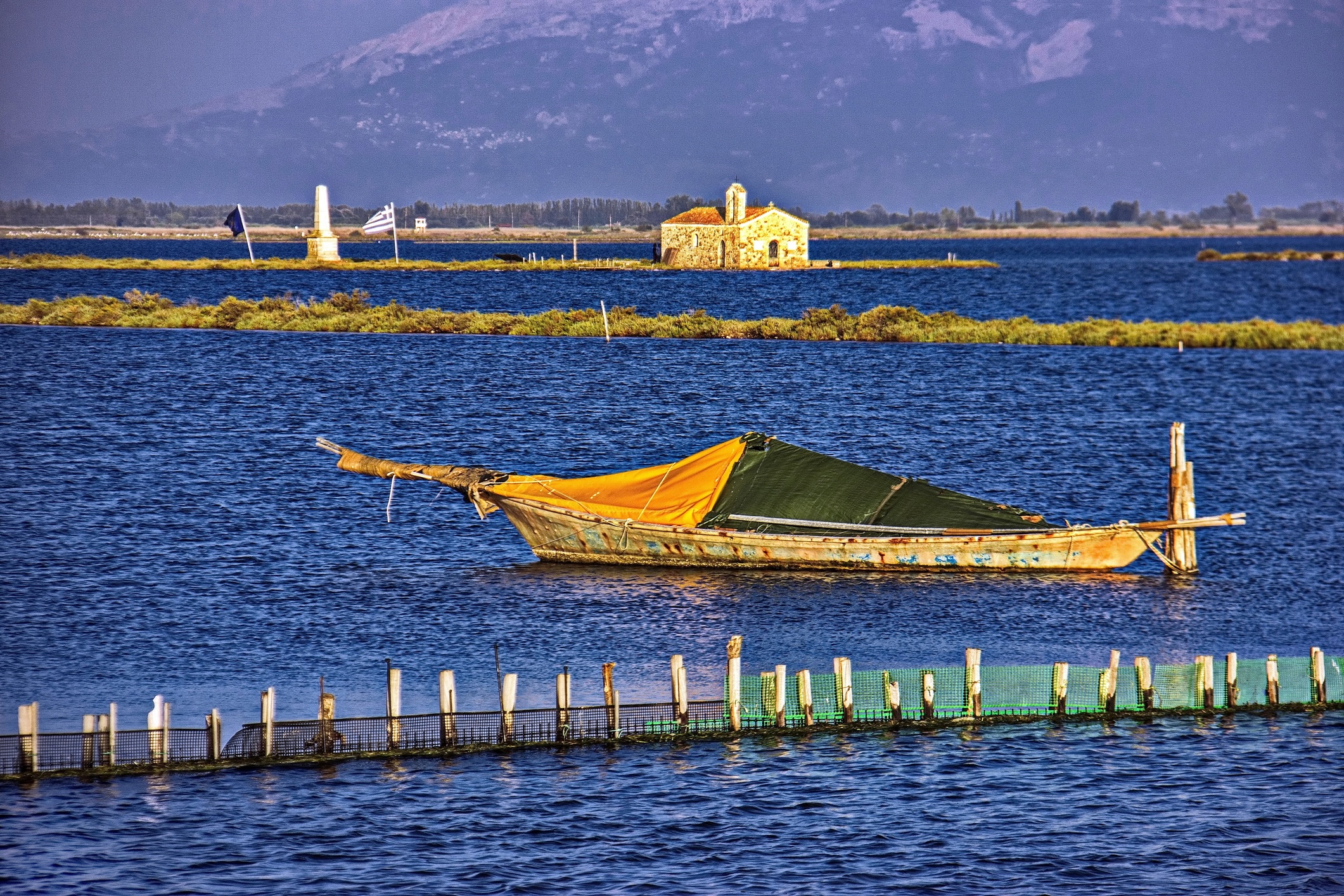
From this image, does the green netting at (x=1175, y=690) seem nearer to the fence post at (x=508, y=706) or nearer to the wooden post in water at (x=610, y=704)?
the wooden post in water at (x=610, y=704)

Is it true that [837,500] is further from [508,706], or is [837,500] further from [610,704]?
[508,706]

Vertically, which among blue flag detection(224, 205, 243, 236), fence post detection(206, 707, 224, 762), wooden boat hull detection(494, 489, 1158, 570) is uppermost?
blue flag detection(224, 205, 243, 236)

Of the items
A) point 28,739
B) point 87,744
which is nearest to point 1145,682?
point 87,744

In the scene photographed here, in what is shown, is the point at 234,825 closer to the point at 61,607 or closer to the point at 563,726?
the point at 563,726

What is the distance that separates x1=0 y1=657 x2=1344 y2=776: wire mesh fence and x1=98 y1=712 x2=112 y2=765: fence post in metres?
0.02

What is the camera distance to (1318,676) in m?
31.8

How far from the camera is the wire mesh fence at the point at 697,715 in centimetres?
2770

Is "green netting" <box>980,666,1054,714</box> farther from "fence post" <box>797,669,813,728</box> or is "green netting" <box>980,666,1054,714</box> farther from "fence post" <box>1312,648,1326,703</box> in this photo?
"fence post" <box>1312,648,1326,703</box>

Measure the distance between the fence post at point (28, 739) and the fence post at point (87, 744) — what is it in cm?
83

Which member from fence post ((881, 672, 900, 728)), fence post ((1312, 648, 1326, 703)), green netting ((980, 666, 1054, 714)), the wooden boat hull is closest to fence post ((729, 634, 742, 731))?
fence post ((881, 672, 900, 728))

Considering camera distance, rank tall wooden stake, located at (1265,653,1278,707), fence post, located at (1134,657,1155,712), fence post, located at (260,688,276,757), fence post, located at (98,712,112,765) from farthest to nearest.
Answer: tall wooden stake, located at (1265,653,1278,707) < fence post, located at (1134,657,1155,712) < fence post, located at (260,688,276,757) < fence post, located at (98,712,112,765)

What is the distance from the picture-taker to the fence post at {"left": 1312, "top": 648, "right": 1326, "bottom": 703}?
104ft

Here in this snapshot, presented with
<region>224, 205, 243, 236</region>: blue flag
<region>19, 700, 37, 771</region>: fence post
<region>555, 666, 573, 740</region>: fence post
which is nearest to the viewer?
<region>19, 700, 37, 771</region>: fence post

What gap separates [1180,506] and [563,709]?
22.7 metres
